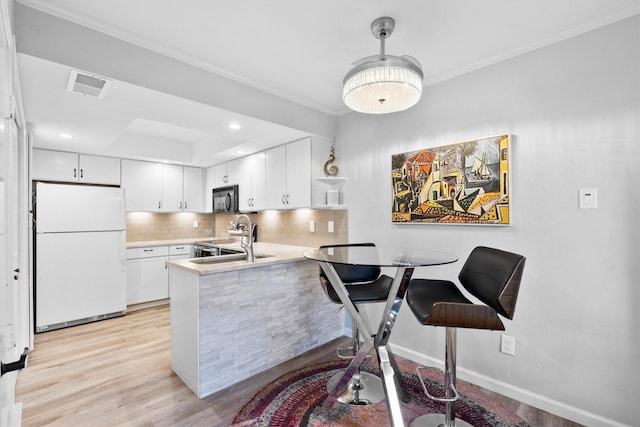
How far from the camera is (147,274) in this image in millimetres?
4121

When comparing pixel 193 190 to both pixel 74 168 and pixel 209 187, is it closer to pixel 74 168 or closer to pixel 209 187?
pixel 209 187

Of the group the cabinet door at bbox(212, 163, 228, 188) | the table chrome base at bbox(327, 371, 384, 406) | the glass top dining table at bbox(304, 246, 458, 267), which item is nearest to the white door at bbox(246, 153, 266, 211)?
the cabinet door at bbox(212, 163, 228, 188)

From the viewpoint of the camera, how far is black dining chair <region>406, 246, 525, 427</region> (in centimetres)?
141

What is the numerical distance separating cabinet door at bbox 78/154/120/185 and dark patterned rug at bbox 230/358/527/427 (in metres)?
3.38

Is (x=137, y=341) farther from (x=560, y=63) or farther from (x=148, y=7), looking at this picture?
(x=560, y=63)

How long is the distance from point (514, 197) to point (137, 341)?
3496 millimetres

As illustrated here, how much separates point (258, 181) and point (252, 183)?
5.5 inches

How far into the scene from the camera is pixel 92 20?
1758 mm

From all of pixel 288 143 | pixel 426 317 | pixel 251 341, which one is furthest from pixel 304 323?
pixel 288 143

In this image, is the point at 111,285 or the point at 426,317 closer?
the point at 426,317

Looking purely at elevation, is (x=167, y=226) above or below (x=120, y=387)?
above

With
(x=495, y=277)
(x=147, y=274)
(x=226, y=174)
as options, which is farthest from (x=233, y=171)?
(x=495, y=277)

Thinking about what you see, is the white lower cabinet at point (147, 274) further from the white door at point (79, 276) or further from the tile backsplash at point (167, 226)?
the tile backsplash at point (167, 226)

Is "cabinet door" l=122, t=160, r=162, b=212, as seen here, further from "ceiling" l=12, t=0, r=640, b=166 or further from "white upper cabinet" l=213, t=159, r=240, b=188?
"ceiling" l=12, t=0, r=640, b=166
